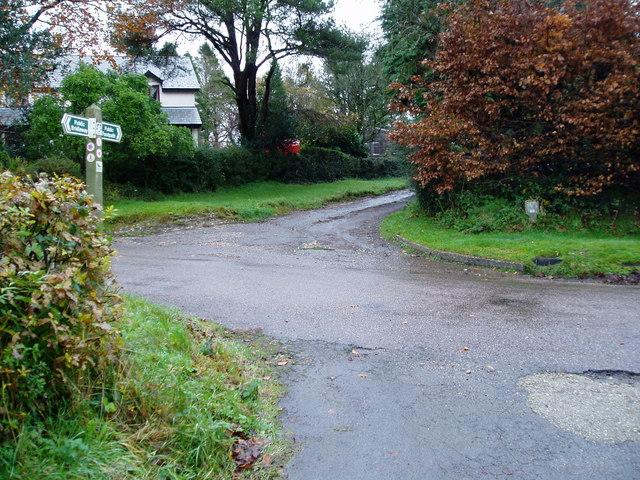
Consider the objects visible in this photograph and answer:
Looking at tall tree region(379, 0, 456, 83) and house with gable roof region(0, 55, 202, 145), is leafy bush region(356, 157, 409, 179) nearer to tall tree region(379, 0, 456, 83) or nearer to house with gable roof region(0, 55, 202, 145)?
house with gable roof region(0, 55, 202, 145)

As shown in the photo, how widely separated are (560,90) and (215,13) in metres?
18.3

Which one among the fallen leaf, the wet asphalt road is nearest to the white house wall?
the wet asphalt road

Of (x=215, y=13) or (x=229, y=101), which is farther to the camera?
(x=229, y=101)

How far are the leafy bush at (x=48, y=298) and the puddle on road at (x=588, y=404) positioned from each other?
3.33 m

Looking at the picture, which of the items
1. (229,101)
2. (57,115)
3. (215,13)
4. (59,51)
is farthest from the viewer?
(229,101)

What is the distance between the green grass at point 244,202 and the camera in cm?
1818

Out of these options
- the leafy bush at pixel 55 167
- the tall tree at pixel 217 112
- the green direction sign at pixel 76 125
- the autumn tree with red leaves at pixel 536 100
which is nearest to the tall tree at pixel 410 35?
the autumn tree with red leaves at pixel 536 100

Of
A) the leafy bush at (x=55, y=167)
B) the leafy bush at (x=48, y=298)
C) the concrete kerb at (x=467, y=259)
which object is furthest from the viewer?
the leafy bush at (x=55, y=167)

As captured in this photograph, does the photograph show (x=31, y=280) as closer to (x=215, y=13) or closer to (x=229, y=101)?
(x=215, y=13)

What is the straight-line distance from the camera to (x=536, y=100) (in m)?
13.1

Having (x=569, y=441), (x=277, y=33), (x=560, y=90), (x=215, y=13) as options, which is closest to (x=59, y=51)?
(x=215, y=13)

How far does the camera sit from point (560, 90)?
511 inches

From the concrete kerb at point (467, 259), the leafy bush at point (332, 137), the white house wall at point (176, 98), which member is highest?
the white house wall at point (176, 98)

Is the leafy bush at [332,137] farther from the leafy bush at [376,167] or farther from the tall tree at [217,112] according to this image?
the tall tree at [217,112]
